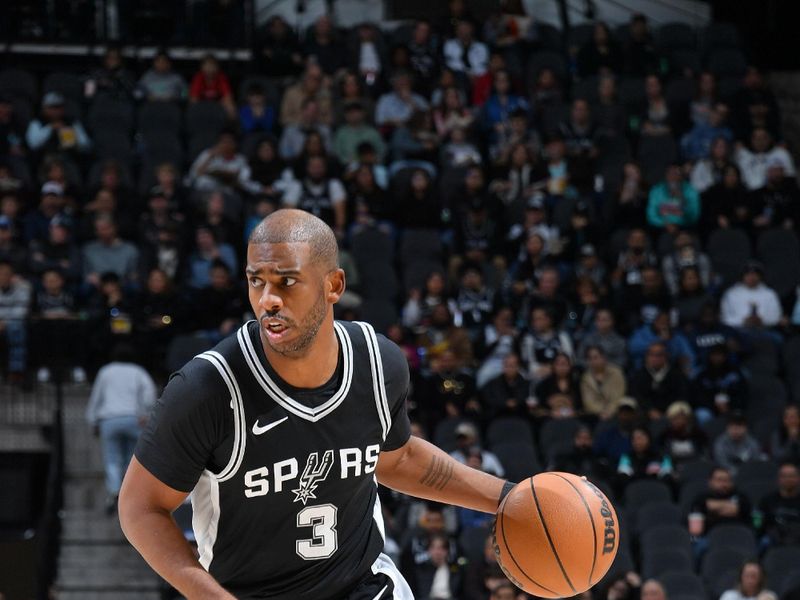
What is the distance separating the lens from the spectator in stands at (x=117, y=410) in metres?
11.4

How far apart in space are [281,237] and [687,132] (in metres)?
12.3

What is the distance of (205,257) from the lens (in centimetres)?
1281

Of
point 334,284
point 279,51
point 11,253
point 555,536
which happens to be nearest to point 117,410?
point 11,253

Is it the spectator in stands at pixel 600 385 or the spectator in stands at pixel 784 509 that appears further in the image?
the spectator in stands at pixel 600 385

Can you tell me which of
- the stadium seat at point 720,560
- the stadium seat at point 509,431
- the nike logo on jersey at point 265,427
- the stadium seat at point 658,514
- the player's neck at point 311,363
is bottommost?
the stadium seat at point 720,560

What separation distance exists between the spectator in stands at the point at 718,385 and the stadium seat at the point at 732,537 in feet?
5.34

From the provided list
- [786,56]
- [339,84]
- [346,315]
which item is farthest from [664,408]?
[786,56]

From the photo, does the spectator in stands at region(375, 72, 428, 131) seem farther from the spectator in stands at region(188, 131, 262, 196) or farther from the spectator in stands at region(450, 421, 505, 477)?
the spectator in stands at region(450, 421, 505, 477)

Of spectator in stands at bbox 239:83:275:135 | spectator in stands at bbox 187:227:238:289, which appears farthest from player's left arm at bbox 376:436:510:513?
spectator in stands at bbox 239:83:275:135

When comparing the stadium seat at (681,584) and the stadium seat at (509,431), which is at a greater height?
the stadium seat at (509,431)

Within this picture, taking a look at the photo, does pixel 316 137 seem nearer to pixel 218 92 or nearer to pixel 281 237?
pixel 218 92

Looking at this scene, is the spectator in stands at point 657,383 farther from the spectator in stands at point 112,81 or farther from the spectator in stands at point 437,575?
the spectator in stands at point 112,81

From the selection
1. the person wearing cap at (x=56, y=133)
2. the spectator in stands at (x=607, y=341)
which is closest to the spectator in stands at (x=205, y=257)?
the person wearing cap at (x=56, y=133)

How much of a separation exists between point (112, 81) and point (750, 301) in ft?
23.2
